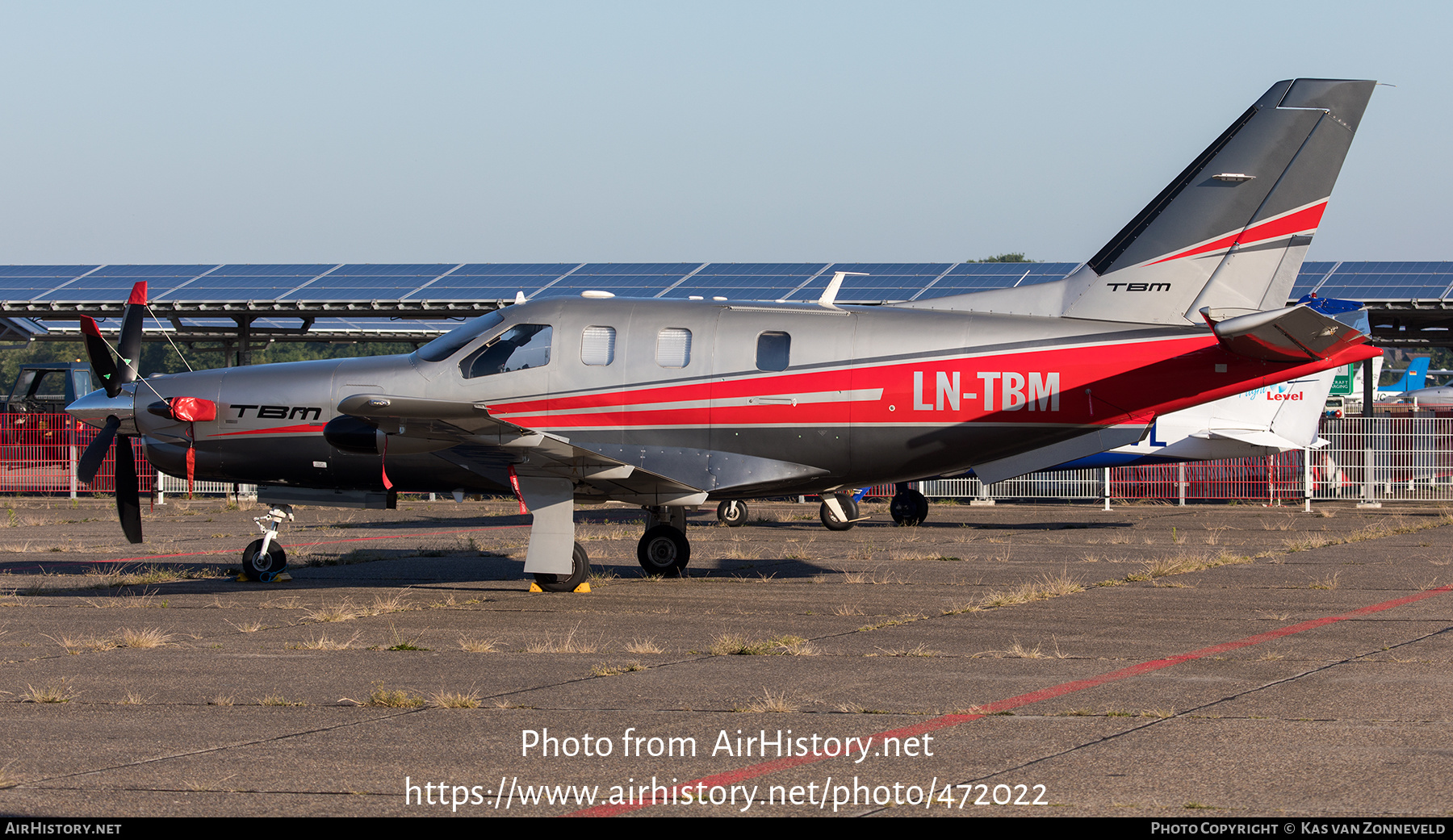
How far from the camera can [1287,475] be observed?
30.9 meters

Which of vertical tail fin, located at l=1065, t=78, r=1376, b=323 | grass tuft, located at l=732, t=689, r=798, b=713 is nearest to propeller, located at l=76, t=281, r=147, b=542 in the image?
grass tuft, located at l=732, t=689, r=798, b=713

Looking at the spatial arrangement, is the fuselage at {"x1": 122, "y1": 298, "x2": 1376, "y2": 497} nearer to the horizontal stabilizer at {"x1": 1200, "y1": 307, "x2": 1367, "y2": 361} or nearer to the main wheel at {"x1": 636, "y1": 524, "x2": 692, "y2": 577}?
the horizontal stabilizer at {"x1": 1200, "y1": 307, "x2": 1367, "y2": 361}

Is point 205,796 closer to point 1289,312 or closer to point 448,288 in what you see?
point 1289,312

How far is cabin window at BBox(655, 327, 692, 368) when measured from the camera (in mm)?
14078

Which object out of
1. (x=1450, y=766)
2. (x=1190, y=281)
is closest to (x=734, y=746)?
(x=1450, y=766)

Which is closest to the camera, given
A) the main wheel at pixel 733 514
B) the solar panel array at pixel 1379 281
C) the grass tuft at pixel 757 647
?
the grass tuft at pixel 757 647

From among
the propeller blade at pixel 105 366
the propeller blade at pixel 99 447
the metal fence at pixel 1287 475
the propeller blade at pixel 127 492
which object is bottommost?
the metal fence at pixel 1287 475

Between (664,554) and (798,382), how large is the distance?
9.84 feet

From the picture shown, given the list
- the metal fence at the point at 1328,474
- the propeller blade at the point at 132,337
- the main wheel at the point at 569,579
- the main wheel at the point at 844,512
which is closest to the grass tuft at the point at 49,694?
the main wheel at the point at 569,579

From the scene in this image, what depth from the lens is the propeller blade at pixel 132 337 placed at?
49.6ft

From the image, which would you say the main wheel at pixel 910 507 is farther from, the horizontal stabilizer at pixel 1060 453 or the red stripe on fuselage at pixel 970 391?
the red stripe on fuselage at pixel 970 391

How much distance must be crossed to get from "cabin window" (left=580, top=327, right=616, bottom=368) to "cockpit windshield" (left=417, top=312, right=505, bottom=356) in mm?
977

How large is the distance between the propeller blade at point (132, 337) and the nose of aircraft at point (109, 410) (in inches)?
10.0
